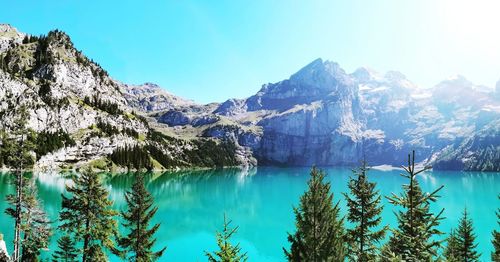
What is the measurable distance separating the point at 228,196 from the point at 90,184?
120450 mm

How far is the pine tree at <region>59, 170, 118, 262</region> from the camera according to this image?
28641 mm

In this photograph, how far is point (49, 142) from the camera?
188 meters

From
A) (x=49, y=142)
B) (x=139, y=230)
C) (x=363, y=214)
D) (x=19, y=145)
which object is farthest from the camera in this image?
(x=49, y=142)

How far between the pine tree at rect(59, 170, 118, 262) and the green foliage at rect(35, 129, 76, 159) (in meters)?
173

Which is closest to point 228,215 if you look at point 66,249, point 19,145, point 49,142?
point 66,249

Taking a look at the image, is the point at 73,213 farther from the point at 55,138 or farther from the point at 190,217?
the point at 55,138

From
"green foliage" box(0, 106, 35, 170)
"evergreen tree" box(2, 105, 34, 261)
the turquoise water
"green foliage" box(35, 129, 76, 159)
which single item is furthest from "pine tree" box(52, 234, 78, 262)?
"green foliage" box(35, 129, 76, 159)

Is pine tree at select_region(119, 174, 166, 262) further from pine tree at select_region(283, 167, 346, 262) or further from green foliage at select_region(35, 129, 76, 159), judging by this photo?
green foliage at select_region(35, 129, 76, 159)

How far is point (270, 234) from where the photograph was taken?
269ft

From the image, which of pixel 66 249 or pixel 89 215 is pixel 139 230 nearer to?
pixel 89 215

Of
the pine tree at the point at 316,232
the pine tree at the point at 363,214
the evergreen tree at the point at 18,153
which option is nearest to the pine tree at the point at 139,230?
the evergreen tree at the point at 18,153

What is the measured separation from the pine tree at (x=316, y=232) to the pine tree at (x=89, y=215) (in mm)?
14909

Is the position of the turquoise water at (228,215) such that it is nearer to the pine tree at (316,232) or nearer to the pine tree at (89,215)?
the pine tree at (316,232)

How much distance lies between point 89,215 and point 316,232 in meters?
18.2
